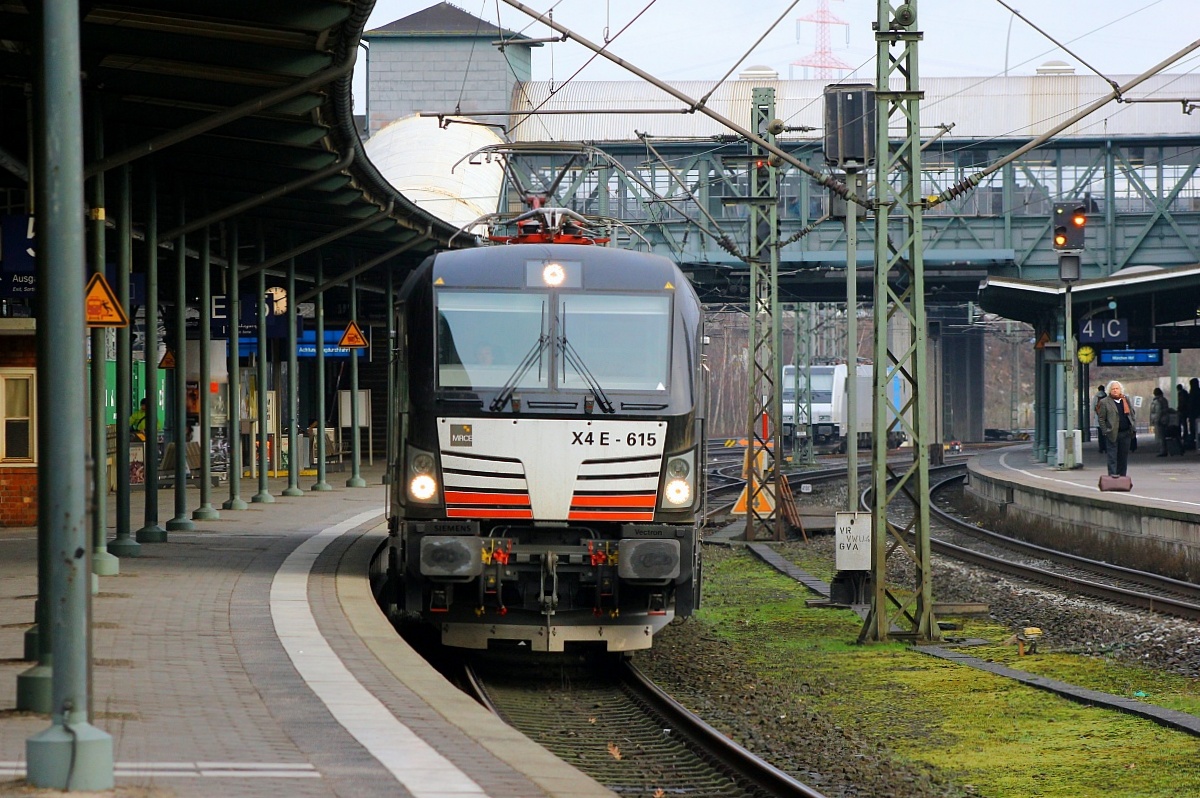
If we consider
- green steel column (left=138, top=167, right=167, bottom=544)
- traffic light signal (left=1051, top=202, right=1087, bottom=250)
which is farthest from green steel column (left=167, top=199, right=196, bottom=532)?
traffic light signal (left=1051, top=202, right=1087, bottom=250)

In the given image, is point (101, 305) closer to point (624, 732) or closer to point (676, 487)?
point (676, 487)

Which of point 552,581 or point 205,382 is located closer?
point 552,581

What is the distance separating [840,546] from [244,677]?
7.61m

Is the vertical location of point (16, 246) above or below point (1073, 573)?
above

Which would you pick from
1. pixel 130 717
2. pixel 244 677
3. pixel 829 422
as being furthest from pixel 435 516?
pixel 829 422

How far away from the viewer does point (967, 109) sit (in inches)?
1891

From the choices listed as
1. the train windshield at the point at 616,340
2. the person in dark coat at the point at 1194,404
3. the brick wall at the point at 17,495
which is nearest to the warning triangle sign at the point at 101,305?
the train windshield at the point at 616,340

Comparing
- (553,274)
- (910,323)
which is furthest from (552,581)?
(910,323)

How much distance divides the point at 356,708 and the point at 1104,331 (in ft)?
102

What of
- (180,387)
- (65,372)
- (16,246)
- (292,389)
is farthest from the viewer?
(292,389)

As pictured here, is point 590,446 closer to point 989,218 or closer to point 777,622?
point 777,622

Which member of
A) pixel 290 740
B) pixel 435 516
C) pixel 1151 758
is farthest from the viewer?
pixel 435 516

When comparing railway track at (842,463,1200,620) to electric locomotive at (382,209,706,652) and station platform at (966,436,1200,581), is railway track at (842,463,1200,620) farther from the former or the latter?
electric locomotive at (382,209,706,652)

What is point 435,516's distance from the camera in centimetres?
1173
